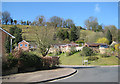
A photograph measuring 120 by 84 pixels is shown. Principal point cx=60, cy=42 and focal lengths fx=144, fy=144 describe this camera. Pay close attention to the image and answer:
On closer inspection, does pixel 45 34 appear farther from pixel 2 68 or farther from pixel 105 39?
pixel 105 39

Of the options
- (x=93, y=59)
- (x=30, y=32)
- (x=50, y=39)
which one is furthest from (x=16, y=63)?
(x=93, y=59)

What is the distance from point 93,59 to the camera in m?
33.5

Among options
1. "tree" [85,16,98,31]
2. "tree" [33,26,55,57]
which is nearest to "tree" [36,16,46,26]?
"tree" [33,26,55,57]

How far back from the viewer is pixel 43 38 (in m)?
22.5

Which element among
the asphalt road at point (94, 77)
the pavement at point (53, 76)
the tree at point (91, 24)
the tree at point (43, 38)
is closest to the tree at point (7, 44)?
the tree at point (43, 38)

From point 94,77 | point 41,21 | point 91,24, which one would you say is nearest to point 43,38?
point 41,21

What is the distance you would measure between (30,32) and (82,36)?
54.7 m

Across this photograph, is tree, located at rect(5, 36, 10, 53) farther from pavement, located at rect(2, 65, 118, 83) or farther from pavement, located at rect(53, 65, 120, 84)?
pavement, located at rect(53, 65, 120, 84)

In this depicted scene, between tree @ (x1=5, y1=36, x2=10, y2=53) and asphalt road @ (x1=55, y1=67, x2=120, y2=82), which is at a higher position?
tree @ (x1=5, y1=36, x2=10, y2=53)

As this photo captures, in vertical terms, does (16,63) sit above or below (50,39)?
below

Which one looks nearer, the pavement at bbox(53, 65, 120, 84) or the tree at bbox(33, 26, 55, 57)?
the pavement at bbox(53, 65, 120, 84)

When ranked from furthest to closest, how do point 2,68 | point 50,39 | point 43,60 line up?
point 50,39 < point 43,60 < point 2,68

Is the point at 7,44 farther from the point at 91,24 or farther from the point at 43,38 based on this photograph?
the point at 91,24

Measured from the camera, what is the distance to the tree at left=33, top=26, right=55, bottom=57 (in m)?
22.2
